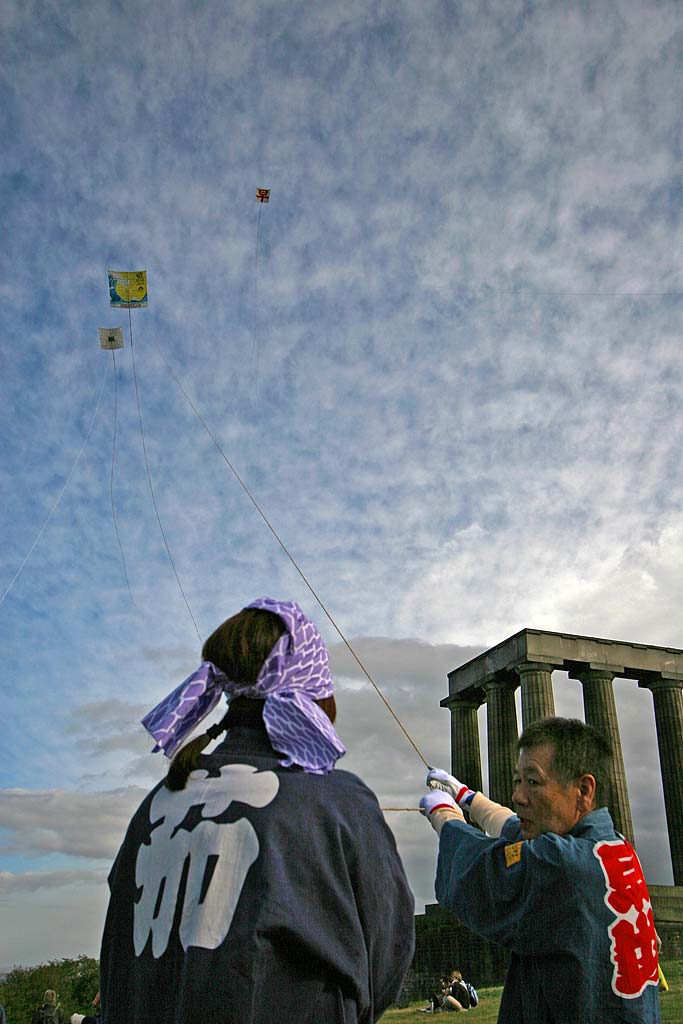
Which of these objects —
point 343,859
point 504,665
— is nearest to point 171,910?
point 343,859

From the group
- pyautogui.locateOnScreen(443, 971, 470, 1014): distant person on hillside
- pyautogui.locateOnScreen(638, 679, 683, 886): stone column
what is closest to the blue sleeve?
pyautogui.locateOnScreen(443, 971, 470, 1014): distant person on hillside

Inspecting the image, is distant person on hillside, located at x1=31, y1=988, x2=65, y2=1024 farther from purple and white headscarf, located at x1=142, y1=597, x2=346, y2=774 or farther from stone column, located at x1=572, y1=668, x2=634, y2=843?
stone column, located at x1=572, y1=668, x2=634, y2=843

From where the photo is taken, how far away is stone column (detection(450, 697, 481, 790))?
43.8 metres

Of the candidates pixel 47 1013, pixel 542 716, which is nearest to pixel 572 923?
pixel 47 1013

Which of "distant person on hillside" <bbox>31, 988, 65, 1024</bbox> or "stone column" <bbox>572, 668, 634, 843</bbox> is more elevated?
"stone column" <bbox>572, 668, 634, 843</bbox>

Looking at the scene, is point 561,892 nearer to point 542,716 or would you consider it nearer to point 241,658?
point 241,658

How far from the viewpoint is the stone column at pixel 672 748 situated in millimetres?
39125

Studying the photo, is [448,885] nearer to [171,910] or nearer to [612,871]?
[612,871]

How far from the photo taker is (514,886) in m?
3.80

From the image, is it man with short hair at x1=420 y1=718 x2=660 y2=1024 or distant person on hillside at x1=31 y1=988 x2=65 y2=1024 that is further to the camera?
distant person on hillside at x1=31 y1=988 x2=65 y2=1024

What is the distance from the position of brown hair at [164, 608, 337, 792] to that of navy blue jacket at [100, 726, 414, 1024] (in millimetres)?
84

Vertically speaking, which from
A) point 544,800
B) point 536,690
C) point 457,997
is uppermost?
point 536,690

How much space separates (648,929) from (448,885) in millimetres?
892

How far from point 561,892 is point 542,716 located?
37.4 m
